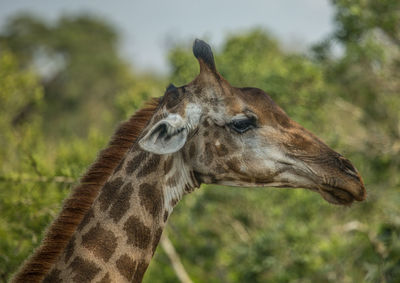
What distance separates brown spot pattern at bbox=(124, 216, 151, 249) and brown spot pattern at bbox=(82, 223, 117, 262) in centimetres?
12

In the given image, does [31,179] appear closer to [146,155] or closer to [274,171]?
[146,155]

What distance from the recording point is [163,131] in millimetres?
3656

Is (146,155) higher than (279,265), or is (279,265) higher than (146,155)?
(146,155)

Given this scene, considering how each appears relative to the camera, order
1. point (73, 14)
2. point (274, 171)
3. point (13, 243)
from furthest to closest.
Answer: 1. point (73, 14)
2. point (13, 243)
3. point (274, 171)

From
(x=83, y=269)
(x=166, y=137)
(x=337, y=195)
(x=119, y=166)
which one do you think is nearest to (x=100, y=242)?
(x=83, y=269)

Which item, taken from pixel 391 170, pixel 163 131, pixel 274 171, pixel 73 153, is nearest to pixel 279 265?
pixel 391 170

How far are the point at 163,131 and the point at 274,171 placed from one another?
0.98m

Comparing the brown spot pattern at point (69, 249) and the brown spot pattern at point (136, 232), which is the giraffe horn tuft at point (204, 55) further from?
the brown spot pattern at point (69, 249)

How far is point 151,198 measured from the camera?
149 inches

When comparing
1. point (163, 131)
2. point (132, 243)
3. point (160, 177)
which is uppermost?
point (163, 131)

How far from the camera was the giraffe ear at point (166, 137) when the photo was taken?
11.7ft

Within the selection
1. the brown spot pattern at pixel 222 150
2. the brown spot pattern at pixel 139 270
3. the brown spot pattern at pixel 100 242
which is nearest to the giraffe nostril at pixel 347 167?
the brown spot pattern at pixel 222 150

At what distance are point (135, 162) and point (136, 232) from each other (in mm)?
548

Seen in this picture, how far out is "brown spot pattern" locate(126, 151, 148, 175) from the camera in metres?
3.83
